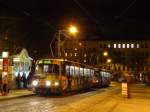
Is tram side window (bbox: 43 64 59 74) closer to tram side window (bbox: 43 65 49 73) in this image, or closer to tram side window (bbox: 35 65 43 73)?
tram side window (bbox: 43 65 49 73)

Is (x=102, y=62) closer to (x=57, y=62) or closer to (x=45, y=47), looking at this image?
(x=45, y=47)

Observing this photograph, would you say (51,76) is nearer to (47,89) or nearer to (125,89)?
(47,89)

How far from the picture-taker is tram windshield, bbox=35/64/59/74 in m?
37.5

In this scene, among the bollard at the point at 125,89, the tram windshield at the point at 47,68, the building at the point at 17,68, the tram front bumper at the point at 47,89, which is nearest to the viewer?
the bollard at the point at 125,89

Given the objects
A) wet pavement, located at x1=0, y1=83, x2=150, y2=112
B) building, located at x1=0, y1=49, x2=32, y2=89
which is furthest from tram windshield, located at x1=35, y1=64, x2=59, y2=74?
building, located at x1=0, y1=49, x2=32, y2=89

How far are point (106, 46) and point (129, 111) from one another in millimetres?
169603

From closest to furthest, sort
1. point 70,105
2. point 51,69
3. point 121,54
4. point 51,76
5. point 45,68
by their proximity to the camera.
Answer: point 70,105 < point 51,76 < point 51,69 < point 45,68 < point 121,54

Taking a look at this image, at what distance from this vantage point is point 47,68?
3775 cm

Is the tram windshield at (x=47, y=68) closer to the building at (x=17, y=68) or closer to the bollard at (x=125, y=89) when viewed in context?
the bollard at (x=125, y=89)

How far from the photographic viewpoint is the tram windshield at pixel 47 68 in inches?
1475

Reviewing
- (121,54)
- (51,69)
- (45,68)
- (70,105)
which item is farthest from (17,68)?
(121,54)

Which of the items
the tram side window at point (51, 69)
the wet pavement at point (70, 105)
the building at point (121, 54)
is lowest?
the wet pavement at point (70, 105)

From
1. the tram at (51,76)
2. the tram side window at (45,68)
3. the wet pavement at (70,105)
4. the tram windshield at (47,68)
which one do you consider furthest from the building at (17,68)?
the wet pavement at (70,105)

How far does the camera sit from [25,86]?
4922cm
